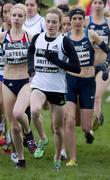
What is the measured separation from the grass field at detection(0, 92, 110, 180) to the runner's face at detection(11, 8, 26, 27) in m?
2.10

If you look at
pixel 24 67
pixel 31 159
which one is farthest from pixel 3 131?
pixel 24 67

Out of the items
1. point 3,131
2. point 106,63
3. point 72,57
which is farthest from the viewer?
point 3,131

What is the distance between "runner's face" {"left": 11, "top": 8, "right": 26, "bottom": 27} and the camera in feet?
37.4

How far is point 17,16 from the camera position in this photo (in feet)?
37.4

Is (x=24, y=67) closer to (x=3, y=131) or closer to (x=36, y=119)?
(x=36, y=119)

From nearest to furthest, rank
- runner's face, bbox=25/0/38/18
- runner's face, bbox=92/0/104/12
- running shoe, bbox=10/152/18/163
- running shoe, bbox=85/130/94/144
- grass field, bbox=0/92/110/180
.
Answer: grass field, bbox=0/92/110/180 → running shoe, bbox=10/152/18/163 → running shoe, bbox=85/130/94/144 → runner's face, bbox=25/0/38/18 → runner's face, bbox=92/0/104/12

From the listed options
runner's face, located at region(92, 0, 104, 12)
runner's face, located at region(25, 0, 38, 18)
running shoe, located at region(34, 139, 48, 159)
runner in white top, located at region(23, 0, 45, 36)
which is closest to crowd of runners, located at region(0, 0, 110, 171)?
running shoe, located at region(34, 139, 48, 159)

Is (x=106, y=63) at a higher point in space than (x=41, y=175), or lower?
higher

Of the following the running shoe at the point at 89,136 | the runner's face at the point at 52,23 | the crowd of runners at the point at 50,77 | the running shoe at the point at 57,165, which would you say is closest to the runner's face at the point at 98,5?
the crowd of runners at the point at 50,77

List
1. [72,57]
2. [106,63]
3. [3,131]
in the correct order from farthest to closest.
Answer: [3,131] < [106,63] < [72,57]

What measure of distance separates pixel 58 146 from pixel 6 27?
236 cm

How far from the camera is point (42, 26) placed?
13695 millimetres

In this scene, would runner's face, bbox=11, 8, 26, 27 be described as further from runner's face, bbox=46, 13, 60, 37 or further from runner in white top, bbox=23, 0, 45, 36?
runner in white top, bbox=23, 0, 45, 36

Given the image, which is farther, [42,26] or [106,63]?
[42,26]
